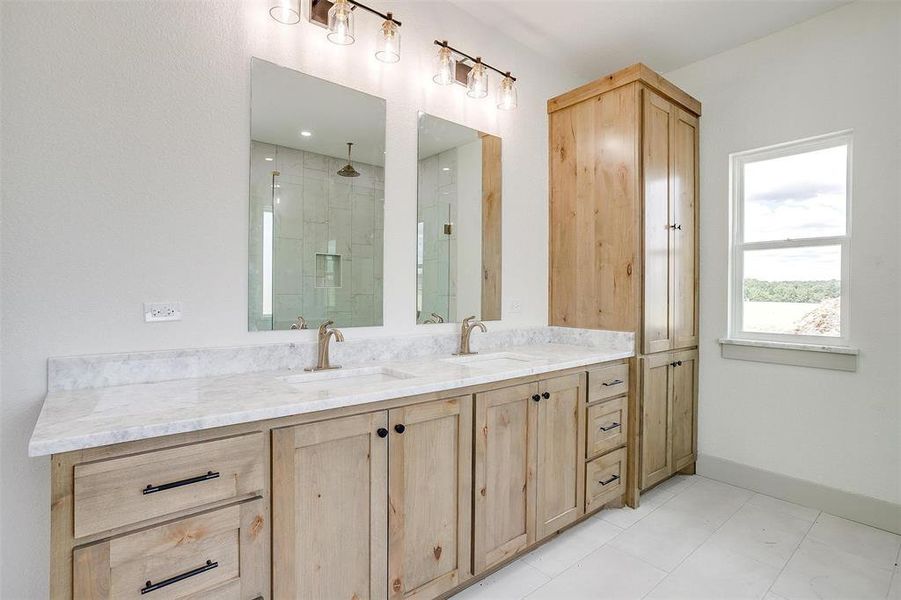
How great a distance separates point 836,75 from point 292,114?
3047 millimetres

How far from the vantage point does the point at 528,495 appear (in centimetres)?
208

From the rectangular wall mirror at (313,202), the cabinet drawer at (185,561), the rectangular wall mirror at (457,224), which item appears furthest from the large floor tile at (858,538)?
the cabinet drawer at (185,561)

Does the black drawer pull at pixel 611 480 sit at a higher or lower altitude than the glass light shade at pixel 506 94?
lower

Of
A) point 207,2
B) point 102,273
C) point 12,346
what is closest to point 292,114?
point 207,2

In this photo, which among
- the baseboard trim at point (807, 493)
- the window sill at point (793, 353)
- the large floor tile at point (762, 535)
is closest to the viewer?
the large floor tile at point (762, 535)

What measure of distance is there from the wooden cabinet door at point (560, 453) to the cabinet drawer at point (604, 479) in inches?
2.4

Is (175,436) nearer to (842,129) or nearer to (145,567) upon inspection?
(145,567)

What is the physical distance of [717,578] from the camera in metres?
1.99

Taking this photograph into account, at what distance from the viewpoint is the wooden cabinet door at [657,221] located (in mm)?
2703

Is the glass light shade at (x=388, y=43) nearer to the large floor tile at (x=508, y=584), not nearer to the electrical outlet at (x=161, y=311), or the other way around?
the electrical outlet at (x=161, y=311)

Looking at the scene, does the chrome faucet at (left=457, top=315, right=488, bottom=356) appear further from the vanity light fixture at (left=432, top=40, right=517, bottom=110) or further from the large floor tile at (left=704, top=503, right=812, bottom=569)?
the large floor tile at (left=704, top=503, right=812, bottom=569)

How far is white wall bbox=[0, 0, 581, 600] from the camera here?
1423 millimetres

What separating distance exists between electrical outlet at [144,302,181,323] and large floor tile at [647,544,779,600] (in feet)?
7.27

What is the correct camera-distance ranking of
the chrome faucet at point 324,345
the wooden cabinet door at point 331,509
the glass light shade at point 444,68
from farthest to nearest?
the glass light shade at point 444,68, the chrome faucet at point 324,345, the wooden cabinet door at point 331,509
